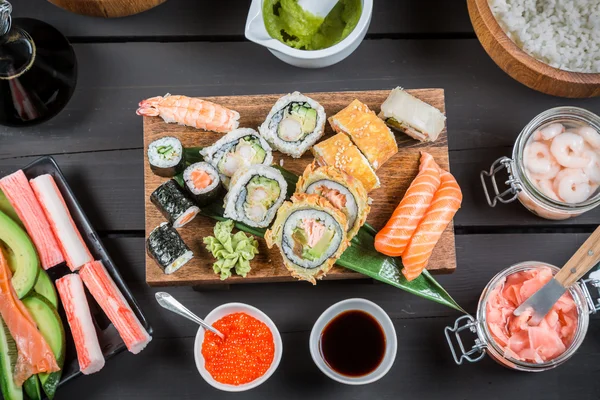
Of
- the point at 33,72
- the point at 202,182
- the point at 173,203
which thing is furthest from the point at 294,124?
the point at 33,72

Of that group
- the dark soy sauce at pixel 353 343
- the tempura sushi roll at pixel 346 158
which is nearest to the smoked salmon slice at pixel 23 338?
the dark soy sauce at pixel 353 343

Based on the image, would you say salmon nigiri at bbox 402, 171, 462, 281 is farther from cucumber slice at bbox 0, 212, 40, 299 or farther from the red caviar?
cucumber slice at bbox 0, 212, 40, 299

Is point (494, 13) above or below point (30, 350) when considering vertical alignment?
above

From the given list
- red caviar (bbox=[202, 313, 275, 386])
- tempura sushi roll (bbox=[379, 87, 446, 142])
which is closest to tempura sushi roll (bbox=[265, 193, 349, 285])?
red caviar (bbox=[202, 313, 275, 386])

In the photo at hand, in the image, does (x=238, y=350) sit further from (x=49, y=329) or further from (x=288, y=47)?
(x=288, y=47)

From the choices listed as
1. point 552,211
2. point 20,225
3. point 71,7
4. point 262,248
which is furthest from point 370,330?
point 71,7

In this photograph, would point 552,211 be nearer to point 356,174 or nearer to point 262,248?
point 356,174
